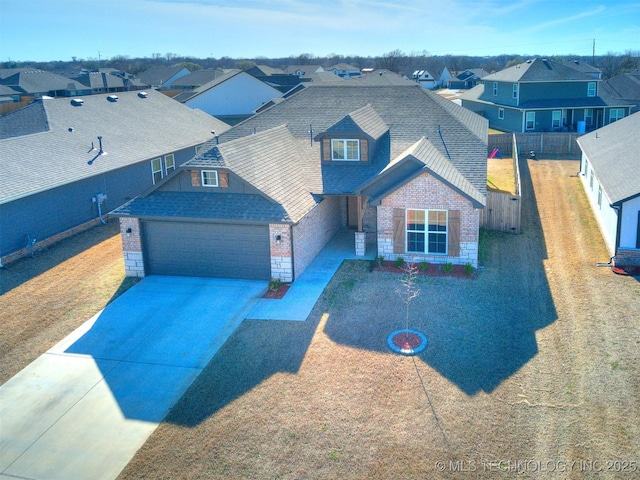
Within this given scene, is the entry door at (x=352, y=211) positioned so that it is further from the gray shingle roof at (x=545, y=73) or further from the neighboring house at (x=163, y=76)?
the neighboring house at (x=163, y=76)

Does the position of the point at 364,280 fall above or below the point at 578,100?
below

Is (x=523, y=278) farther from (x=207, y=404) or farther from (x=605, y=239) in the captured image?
(x=207, y=404)

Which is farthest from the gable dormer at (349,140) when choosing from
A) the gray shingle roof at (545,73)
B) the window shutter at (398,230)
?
the gray shingle roof at (545,73)

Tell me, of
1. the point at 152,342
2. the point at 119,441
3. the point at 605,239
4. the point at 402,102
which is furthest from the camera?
the point at 402,102

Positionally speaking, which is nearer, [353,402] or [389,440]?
[389,440]

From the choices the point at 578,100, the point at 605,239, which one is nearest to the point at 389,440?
the point at 605,239

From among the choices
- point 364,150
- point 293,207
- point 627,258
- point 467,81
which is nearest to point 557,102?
point 364,150

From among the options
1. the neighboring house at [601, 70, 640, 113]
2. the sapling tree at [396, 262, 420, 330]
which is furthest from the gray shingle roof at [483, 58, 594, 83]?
the sapling tree at [396, 262, 420, 330]
